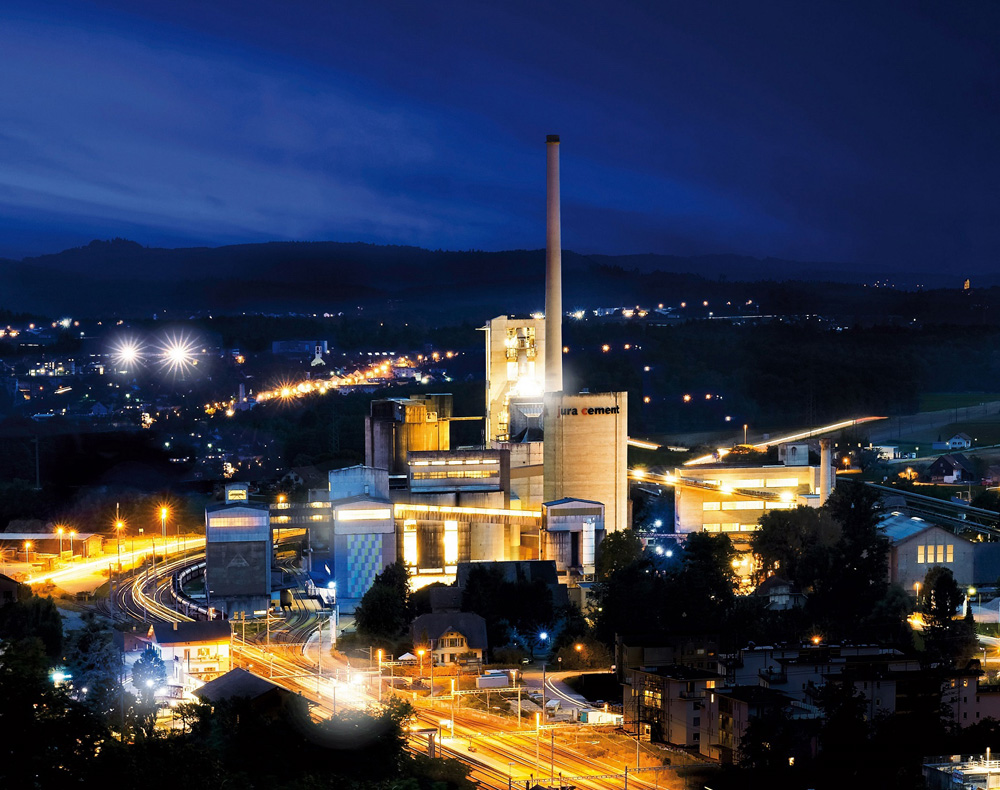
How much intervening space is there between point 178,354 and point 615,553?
212ft

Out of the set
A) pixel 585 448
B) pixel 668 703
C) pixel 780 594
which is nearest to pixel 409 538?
pixel 585 448

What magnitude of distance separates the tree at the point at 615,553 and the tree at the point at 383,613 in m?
4.17

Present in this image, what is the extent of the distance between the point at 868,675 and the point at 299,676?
26.1ft

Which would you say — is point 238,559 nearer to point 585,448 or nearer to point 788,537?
point 585,448

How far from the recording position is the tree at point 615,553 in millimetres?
26656

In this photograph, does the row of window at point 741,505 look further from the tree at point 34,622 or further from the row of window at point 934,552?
the tree at point 34,622

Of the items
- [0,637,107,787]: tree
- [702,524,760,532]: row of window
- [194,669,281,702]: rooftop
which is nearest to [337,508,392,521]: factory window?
[702,524,760,532]: row of window

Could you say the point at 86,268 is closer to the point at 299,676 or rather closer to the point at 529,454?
the point at 529,454

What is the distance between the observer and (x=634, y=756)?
57.0ft

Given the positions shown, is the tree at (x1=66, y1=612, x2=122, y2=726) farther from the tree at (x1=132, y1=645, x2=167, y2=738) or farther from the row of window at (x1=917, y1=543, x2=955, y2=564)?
the row of window at (x1=917, y1=543, x2=955, y2=564)

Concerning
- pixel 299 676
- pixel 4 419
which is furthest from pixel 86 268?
pixel 299 676

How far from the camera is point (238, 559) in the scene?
2639 cm

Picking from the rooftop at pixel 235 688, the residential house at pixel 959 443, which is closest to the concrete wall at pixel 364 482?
the rooftop at pixel 235 688

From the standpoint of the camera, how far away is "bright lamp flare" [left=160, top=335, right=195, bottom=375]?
273 feet
